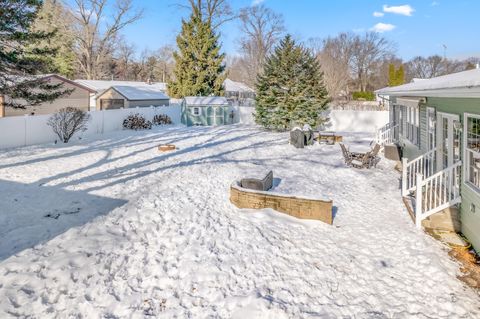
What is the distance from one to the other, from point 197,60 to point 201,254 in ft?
98.4

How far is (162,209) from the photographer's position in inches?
272

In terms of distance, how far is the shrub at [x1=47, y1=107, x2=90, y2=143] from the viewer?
50.3 feet

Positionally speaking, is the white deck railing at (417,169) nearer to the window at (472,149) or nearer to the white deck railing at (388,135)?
the window at (472,149)

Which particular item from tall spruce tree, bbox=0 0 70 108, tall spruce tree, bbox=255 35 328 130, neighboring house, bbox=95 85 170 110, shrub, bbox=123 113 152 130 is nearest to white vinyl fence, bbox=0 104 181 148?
tall spruce tree, bbox=0 0 70 108

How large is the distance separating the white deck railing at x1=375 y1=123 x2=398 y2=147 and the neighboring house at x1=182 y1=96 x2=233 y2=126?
1344cm

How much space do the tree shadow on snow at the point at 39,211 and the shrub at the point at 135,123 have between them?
13.7 metres

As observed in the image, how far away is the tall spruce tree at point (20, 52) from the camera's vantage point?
13.0 m

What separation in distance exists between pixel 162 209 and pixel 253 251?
97.6 inches

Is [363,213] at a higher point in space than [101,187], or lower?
lower

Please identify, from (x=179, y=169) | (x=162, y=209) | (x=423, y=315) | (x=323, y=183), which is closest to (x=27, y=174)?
(x=179, y=169)

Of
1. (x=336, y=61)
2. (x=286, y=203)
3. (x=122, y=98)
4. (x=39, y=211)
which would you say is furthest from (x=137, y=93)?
(x=336, y=61)

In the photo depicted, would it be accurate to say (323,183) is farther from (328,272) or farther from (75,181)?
(75,181)

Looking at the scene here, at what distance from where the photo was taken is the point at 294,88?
819 inches

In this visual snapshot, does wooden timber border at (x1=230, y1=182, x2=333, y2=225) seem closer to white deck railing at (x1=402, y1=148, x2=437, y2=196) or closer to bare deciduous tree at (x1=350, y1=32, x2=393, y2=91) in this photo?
white deck railing at (x1=402, y1=148, x2=437, y2=196)
